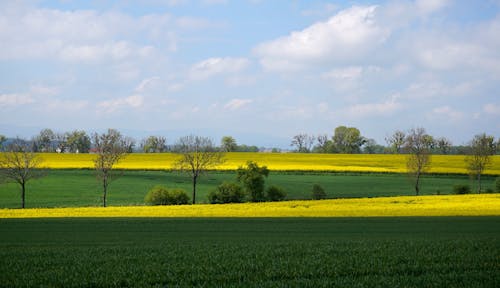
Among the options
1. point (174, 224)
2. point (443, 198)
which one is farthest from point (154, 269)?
point (443, 198)

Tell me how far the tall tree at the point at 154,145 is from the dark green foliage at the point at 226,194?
286 ft

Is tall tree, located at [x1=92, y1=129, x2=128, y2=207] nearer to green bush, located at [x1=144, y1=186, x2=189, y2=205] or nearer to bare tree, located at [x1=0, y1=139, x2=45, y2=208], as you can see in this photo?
green bush, located at [x1=144, y1=186, x2=189, y2=205]

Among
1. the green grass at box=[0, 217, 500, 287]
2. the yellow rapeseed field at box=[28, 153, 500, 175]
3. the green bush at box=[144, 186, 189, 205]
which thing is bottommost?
the green bush at box=[144, 186, 189, 205]

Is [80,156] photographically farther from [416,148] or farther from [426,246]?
[426,246]

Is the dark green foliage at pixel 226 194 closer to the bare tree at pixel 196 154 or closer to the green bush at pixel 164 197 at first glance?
the green bush at pixel 164 197

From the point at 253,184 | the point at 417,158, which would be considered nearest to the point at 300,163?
the point at 417,158

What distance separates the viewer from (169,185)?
2373 inches

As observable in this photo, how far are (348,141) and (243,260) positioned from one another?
126 m

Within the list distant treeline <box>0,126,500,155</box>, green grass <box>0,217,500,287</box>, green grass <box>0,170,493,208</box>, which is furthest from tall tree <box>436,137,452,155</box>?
green grass <box>0,217,500,287</box>

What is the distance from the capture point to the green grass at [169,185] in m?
49.7

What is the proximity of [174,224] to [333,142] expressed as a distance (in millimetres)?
113931

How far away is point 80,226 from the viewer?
82.8 ft

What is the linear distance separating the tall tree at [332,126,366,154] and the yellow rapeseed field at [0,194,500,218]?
95.5m

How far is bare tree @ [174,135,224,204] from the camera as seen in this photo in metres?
54.7
